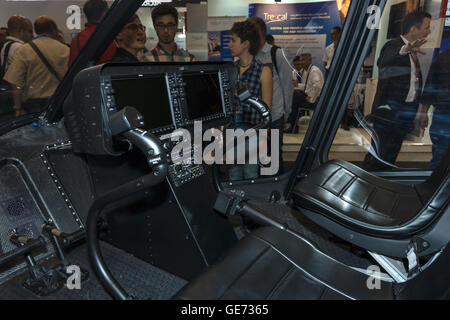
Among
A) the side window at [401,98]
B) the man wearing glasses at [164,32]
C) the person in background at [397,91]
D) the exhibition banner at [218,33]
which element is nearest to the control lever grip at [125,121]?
the man wearing glasses at [164,32]

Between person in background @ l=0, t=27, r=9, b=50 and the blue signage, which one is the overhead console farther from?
the blue signage

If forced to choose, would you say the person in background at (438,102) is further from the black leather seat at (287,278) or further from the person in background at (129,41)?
the person in background at (129,41)

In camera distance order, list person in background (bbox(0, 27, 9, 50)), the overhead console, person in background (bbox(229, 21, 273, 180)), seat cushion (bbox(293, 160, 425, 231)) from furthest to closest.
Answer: person in background (bbox(229, 21, 273, 180)), person in background (bbox(0, 27, 9, 50)), seat cushion (bbox(293, 160, 425, 231)), the overhead console

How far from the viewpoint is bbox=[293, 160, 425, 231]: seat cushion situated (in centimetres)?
146

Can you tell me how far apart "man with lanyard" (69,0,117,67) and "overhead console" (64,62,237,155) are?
36 cm

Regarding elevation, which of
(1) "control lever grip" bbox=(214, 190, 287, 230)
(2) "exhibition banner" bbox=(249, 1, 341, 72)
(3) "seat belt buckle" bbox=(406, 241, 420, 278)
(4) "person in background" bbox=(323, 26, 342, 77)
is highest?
(2) "exhibition banner" bbox=(249, 1, 341, 72)

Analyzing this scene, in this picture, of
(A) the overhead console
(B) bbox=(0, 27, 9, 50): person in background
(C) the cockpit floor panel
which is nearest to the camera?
(A) the overhead console

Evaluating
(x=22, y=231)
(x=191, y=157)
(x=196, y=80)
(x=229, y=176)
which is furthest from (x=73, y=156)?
(x=229, y=176)

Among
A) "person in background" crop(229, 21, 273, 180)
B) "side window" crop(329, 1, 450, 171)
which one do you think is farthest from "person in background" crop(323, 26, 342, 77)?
"person in background" crop(229, 21, 273, 180)

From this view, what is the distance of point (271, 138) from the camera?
Result: 111 inches

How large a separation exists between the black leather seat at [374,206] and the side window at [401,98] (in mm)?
634

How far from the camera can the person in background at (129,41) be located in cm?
195

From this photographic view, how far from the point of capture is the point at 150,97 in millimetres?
1557
